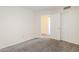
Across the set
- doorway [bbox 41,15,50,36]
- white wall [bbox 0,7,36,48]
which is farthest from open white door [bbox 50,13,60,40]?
A: white wall [bbox 0,7,36,48]

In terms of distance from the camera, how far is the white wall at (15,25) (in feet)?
5.37

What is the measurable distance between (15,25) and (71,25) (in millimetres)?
1031

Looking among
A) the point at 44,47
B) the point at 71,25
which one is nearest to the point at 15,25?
the point at 44,47

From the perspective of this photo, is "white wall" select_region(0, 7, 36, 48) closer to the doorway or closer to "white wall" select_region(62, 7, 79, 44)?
the doorway

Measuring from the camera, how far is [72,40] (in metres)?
1.69

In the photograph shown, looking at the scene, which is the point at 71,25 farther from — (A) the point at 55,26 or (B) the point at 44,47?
(B) the point at 44,47

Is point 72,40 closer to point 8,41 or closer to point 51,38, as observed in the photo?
point 51,38

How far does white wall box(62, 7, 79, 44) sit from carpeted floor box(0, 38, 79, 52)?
0.36 ft

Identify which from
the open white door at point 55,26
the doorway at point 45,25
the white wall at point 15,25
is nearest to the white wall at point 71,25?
the open white door at point 55,26

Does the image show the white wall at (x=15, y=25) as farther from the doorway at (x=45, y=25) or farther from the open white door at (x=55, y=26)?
the open white door at (x=55, y=26)

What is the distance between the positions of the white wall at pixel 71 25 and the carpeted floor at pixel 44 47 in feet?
0.36

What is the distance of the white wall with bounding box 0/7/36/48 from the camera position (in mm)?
1638
